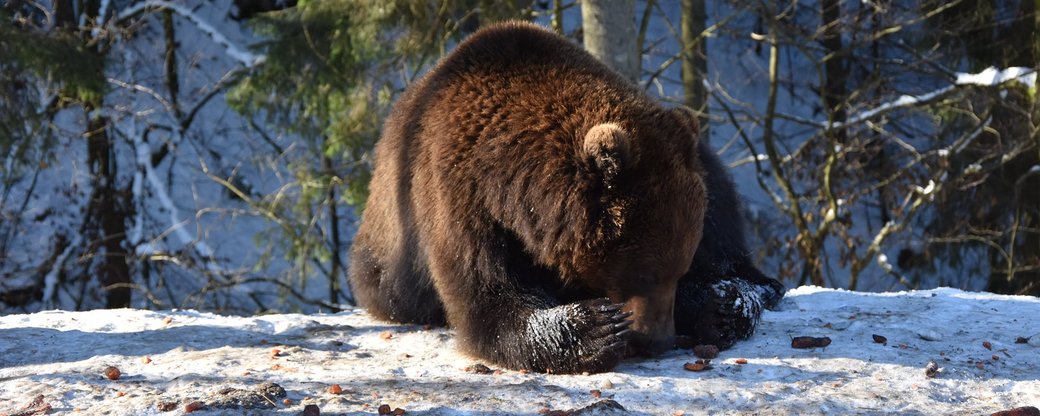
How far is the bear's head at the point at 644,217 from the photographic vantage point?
3760 mm

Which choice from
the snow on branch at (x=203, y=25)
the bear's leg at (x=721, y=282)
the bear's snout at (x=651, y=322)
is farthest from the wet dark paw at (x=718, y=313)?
the snow on branch at (x=203, y=25)

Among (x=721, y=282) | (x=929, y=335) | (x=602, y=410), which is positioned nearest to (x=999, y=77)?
(x=929, y=335)

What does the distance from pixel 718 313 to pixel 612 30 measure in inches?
182

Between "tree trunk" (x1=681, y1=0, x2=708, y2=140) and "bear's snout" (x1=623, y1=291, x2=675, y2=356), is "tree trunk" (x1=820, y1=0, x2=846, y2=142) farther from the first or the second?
"bear's snout" (x1=623, y1=291, x2=675, y2=356)

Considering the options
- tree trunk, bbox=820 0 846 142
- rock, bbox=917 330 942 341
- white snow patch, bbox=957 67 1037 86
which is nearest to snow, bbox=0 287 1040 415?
rock, bbox=917 330 942 341

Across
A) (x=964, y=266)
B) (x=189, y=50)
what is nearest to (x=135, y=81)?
(x=189, y=50)

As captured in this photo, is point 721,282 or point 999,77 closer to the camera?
point 721,282

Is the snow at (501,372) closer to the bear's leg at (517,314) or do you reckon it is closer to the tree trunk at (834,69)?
the bear's leg at (517,314)

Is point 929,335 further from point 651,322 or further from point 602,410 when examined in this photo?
point 602,410

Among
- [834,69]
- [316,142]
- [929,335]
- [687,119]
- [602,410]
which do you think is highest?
[834,69]

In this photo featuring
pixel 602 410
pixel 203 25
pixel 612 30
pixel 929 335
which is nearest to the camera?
pixel 602 410

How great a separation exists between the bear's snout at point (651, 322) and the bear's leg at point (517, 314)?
0.08 m

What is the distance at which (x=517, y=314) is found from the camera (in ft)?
13.1

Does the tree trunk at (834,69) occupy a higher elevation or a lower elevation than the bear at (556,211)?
higher
